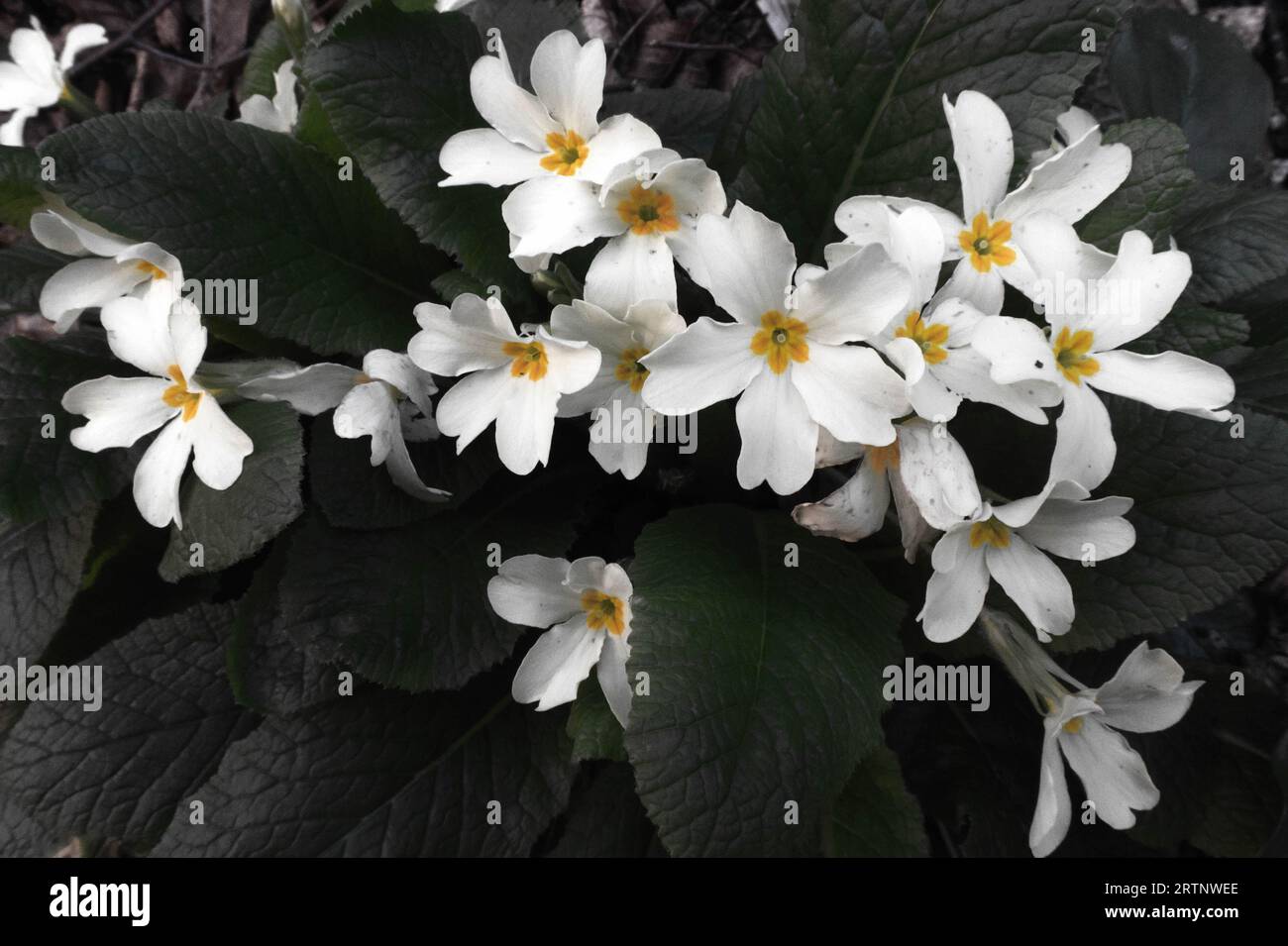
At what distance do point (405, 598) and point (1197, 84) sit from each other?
2088 mm

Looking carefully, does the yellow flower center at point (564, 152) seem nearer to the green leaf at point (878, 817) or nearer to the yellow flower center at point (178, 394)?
the yellow flower center at point (178, 394)

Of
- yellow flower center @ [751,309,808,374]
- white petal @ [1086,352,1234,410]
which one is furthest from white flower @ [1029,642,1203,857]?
yellow flower center @ [751,309,808,374]

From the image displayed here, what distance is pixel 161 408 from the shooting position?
1771 millimetres

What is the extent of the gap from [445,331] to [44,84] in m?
1.34

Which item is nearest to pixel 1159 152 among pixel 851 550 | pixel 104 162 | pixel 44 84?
pixel 851 550

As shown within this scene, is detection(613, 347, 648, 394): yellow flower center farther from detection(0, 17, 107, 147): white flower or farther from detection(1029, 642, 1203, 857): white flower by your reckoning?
detection(0, 17, 107, 147): white flower

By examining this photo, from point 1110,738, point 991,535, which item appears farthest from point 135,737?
point 1110,738

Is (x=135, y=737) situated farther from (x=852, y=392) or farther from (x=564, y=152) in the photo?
(x=852, y=392)

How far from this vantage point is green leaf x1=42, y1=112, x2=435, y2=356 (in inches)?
70.7

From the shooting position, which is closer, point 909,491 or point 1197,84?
point 909,491

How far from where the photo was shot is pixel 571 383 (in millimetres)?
1514

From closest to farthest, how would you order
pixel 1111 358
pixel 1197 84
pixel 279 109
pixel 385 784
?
pixel 1111 358 < pixel 385 784 < pixel 279 109 < pixel 1197 84

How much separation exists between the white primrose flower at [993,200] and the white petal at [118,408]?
3.66ft

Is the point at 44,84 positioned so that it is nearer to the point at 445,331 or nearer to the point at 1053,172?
the point at 445,331
